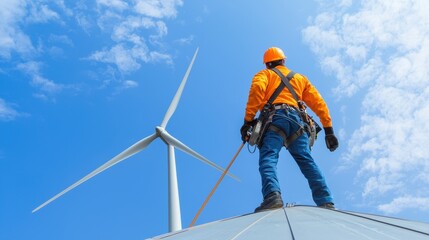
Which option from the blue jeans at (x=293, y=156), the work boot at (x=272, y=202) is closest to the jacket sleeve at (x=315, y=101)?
the blue jeans at (x=293, y=156)

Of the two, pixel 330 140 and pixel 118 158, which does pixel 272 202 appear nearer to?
pixel 330 140

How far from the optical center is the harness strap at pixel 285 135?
815cm

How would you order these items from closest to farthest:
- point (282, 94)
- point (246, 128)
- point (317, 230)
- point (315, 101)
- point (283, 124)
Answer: point (317, 230), point (283, 124), point (246, 128), point (282, 94), point (315, 101)

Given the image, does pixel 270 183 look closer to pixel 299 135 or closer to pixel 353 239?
pixel 299 135

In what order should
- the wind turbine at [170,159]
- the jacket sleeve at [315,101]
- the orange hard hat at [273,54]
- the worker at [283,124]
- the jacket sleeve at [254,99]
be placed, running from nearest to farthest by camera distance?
1. the worker at [283,124]
2. the jacket sleeve at [254,99]
3. the jacket sleeve at [315,101]
4. the orange hard hat at [273,54]
5. the wind turbine at [170,159]

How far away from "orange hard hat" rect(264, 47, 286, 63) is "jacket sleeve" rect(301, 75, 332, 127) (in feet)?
2.52

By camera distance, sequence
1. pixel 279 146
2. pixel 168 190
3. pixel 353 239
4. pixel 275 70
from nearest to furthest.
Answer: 1. pixel 353 239
2. pixel 279 146
3. pixel 275 70
4. pixel 168 190

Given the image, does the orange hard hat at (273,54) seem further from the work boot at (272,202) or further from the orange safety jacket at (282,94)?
the work boot at (272,202)

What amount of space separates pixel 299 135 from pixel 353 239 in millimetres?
5678

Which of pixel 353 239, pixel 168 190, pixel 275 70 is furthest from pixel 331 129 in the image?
pixel 168 190

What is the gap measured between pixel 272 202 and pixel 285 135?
1.99 meters

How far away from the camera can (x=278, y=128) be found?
8156 millimetres

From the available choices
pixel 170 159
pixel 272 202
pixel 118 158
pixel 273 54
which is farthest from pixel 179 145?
pixel 272 202

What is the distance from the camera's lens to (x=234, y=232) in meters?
3.38
